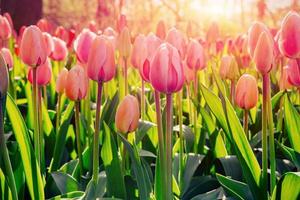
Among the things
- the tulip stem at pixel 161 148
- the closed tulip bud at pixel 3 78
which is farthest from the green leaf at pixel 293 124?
the closed tulip bud at pixel 3 78

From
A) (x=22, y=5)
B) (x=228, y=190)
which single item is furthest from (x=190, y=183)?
(x=22, y=5)

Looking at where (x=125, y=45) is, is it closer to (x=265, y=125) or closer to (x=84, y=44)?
(x=84, y=44)

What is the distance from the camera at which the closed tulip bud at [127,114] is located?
4.02 feet

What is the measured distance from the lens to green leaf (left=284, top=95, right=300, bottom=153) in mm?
1380

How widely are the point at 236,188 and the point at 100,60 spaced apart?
45 cm

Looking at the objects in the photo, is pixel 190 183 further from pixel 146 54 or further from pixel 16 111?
pixel 16 111

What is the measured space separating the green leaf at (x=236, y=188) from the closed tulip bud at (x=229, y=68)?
54 centimetres

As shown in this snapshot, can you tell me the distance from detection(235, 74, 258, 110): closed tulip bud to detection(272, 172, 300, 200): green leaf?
0.31 m

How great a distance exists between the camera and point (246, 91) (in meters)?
1.38

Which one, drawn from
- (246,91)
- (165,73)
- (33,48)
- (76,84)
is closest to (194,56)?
(246,91)

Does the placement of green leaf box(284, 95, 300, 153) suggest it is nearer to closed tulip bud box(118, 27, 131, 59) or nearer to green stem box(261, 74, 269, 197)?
green stem box(261, 74, 269, 197)

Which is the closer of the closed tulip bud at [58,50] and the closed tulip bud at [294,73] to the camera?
the closed tulip bud at [294,73]

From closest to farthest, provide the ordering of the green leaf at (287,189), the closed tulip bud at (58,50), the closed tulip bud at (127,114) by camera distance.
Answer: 1. the green leaf at (287,189)
2. the closed tulip bud at (127,114)
3. the closed tulip bud at (58,50)

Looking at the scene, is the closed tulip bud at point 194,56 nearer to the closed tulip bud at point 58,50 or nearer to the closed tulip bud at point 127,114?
the closed tulip bud at point 127,114
